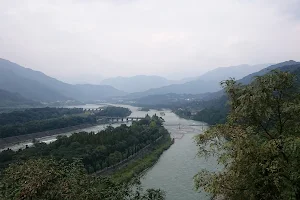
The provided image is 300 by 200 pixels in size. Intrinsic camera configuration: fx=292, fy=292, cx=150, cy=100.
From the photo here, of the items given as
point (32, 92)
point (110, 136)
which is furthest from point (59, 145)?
point (32, 92)

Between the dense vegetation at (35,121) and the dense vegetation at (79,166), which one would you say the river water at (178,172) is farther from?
the dense vegetation at (35,121)

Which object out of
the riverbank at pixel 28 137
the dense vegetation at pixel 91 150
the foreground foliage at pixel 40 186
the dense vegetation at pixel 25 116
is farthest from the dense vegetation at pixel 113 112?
the foreground foliage at pixel 40 186

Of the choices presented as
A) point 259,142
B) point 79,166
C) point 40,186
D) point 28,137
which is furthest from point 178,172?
point 28,137

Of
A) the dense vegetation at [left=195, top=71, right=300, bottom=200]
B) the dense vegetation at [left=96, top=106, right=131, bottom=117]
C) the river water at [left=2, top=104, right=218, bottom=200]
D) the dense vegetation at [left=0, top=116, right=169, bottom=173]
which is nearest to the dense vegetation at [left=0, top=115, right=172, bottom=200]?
the dense vegetation at [left=0, top=116, right=169, bottom=173]

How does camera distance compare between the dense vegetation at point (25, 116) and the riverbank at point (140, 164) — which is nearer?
the riverbank at point (140, 164)

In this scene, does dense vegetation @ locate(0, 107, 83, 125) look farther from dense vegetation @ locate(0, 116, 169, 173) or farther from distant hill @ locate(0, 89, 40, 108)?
distant hill @ locate(0, 89, 40, 108)

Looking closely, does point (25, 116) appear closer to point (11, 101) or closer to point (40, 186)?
point (11, 101)
